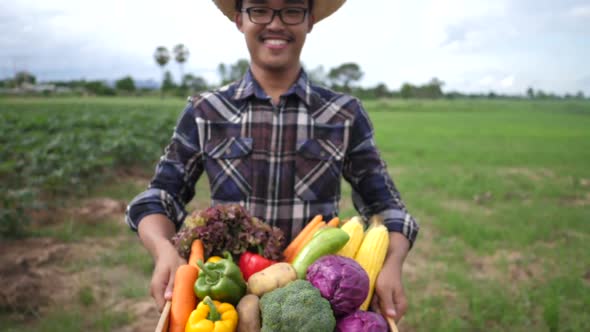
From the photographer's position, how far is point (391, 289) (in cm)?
170

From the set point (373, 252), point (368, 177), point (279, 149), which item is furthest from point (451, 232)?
point (373, 252)

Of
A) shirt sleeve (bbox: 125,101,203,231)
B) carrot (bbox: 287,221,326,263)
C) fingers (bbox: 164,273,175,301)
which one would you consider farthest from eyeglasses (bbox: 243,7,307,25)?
fingers (bbox: 164,273,175,301)

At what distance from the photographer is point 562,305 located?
4680mm

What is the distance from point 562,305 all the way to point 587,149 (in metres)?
15.5

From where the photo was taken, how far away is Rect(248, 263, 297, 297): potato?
4.66 ft

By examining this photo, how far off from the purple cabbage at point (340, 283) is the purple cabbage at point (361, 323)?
32mm

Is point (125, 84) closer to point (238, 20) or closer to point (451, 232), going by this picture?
point (451, 232)

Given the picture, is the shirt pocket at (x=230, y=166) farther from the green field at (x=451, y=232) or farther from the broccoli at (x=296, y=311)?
the green field at (x=451, y=232)

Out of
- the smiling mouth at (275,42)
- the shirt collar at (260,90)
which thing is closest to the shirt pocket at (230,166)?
the shirt collar at (260,90)

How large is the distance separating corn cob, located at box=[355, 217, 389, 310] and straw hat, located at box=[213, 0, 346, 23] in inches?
43.8

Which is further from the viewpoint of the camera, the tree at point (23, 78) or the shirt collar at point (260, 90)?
the tree at point (23, 78)

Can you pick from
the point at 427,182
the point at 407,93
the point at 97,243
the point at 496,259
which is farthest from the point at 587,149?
the point at 407,93

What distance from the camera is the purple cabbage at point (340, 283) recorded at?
1380 mm

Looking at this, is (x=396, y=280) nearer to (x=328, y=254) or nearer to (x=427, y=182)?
(x=328, y=254)
